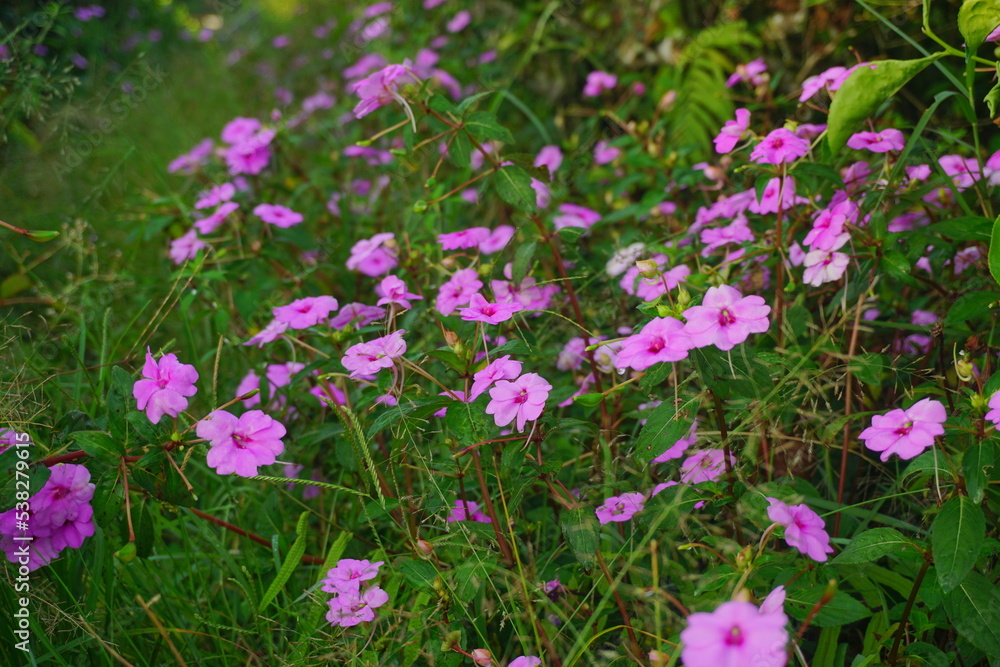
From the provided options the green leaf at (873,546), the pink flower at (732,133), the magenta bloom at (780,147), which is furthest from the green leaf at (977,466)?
the pink flower at (732,133)

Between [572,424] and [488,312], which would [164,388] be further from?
[572,424]

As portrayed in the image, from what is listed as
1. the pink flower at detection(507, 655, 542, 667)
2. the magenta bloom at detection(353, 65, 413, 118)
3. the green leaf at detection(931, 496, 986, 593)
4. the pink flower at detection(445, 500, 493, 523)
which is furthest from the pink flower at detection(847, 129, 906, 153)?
the pink flower at detection(507, 655, 542, 667)

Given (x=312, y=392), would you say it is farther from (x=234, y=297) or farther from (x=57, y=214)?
(x=57, y=214)

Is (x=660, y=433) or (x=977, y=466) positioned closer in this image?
(x=977, y=466)

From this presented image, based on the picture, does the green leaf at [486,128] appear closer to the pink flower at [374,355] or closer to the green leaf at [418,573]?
the pink flower at [374,355]

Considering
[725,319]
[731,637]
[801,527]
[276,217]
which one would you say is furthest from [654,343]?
[276,217]

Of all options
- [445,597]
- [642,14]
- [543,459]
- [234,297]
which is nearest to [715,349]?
[543,459]

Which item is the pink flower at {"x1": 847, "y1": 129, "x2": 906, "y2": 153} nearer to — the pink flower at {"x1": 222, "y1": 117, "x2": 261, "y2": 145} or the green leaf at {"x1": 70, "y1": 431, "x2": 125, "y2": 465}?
the green leaf at {"x1": 70, "y1": 431, "x2": 125, "y2": 465}
